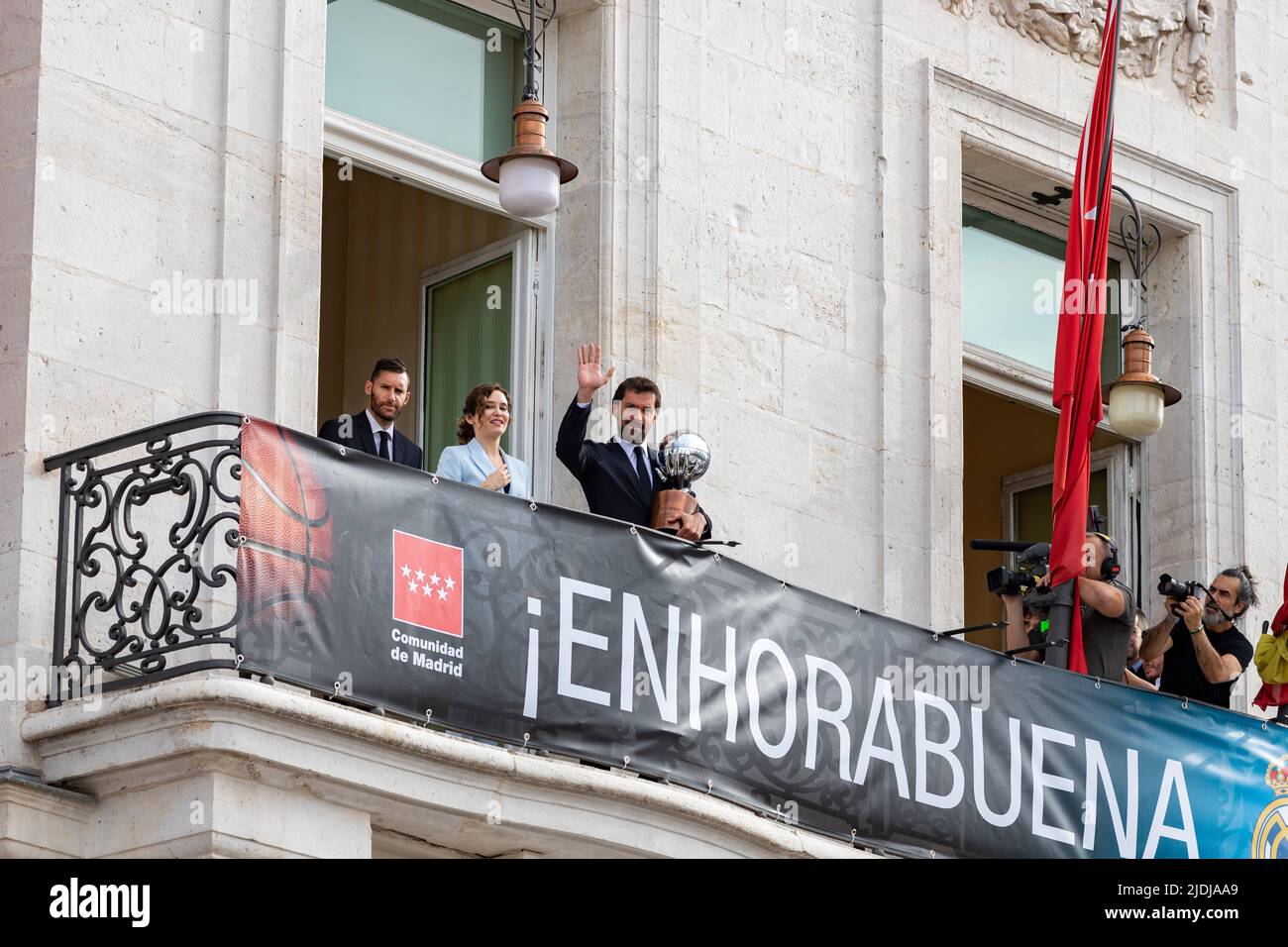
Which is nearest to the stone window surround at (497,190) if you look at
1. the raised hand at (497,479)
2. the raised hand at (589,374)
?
the raised hand at (589,374)

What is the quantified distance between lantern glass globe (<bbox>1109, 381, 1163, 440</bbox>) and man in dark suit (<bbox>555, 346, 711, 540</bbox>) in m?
3.20

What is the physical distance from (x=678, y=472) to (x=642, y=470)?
9.4 inches

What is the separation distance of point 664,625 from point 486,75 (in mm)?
3361

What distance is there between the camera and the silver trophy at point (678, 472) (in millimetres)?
10703

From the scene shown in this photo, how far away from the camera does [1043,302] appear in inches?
588

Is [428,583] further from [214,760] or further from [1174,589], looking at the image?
[1174,589]

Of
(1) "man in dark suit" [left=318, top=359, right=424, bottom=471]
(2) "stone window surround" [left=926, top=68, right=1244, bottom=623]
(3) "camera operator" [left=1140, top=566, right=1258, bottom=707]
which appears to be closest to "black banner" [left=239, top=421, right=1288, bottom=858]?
(3) "camera operator" [left=1140, top=566, right=1258, bottom=707]

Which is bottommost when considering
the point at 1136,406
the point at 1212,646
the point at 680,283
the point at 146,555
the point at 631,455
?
the point at 146,555

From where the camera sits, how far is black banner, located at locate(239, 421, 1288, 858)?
9.41m

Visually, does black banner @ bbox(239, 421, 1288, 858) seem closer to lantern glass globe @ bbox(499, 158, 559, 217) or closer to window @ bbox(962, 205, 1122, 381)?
lantern glass globe @ bbox(499, 158, 559, 217)

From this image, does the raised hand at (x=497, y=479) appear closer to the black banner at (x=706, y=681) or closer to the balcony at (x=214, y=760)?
the black banner at (x=706, y=681)

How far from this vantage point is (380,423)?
1062 cm

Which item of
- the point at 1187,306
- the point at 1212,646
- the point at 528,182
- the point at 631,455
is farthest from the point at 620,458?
the point at 1187,306
